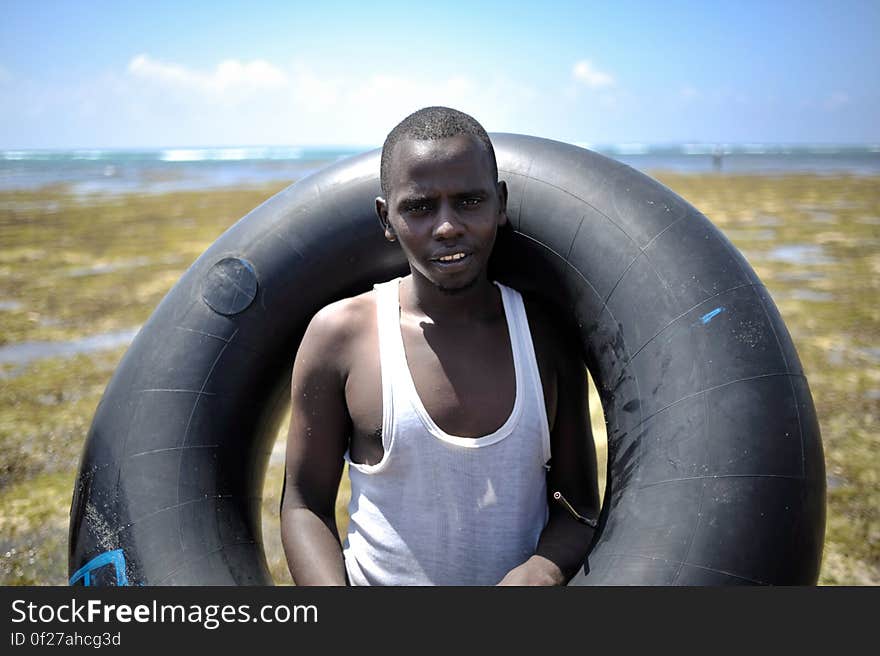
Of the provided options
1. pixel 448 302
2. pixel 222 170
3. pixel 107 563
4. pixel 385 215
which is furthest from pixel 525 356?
pixel 222 170

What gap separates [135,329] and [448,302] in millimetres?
4926

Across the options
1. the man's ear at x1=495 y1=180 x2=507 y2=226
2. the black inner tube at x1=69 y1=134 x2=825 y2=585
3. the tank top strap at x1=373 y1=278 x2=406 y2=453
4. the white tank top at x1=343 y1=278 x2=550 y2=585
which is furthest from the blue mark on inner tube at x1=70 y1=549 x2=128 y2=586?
the man's ear at x1=495 y1=180 x2=507 y2=226

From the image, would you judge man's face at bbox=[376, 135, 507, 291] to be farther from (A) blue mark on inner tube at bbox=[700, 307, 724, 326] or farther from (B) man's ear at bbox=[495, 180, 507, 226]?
(A) blue mark on inner tube at bbox=[700, 307, 724, 326]

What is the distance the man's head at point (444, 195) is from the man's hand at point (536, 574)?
0.62m

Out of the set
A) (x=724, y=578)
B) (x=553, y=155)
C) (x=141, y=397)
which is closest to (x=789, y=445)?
(x=724, y=578)

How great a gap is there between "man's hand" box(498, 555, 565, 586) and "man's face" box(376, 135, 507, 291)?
618 mm

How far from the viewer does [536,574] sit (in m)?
1.47

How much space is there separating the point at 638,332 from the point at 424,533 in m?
0.65

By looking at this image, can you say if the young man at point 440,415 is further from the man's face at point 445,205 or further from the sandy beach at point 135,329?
the sandy beach at point 135,329

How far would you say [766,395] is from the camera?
4.57 ft

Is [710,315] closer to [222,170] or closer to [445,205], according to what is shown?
[445,205]

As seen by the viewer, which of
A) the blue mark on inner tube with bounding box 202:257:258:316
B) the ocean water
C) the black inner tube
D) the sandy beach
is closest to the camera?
the black inner tube

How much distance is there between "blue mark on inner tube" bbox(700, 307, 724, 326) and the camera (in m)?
1.48

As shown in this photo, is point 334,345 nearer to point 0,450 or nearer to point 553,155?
point 553,155
